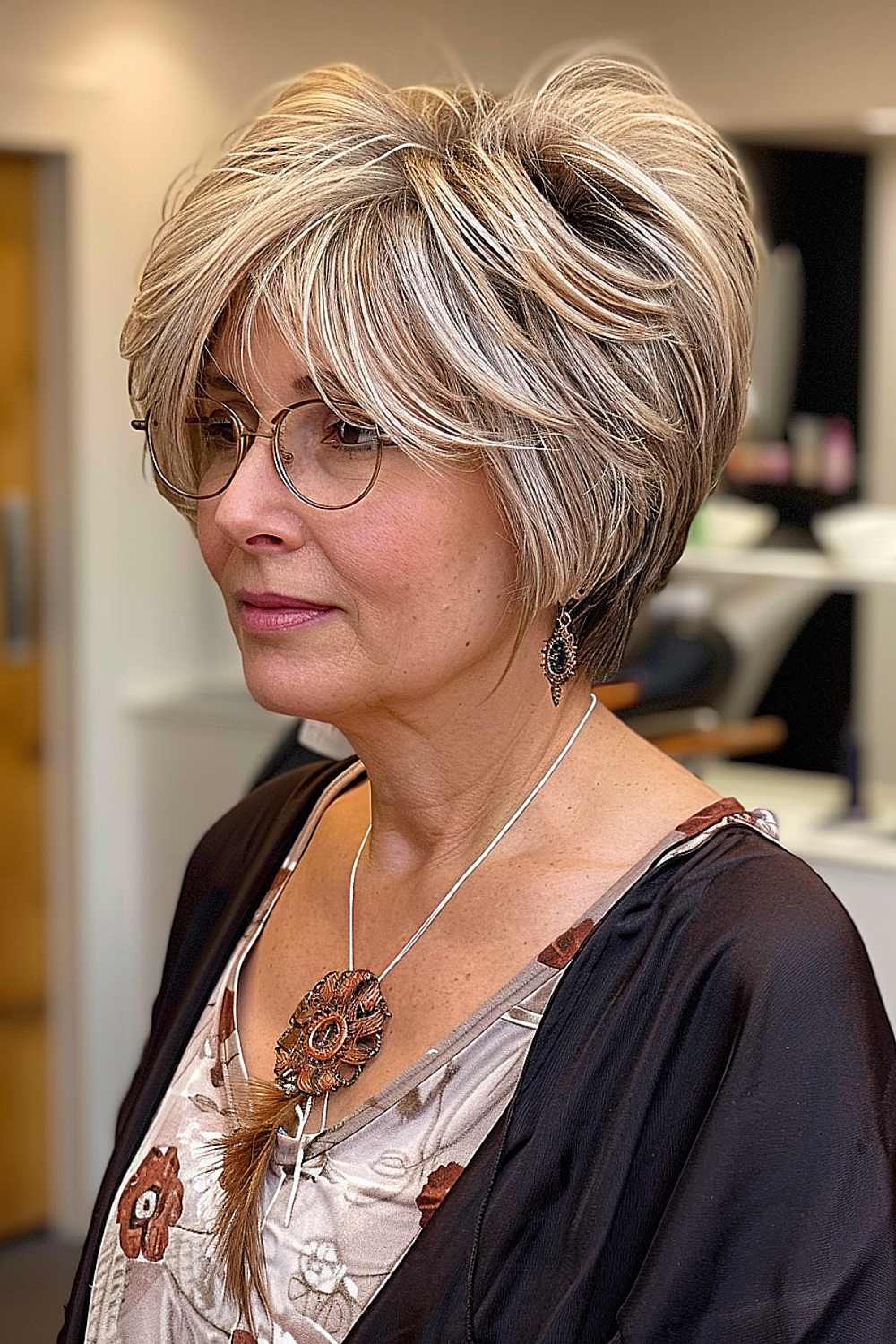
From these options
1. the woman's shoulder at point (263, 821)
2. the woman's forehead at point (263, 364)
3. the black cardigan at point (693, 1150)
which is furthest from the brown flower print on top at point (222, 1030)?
the woman's forehead at point (263, 364)

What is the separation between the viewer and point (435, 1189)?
1.04 m

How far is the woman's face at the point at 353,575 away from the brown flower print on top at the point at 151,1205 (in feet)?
1.19

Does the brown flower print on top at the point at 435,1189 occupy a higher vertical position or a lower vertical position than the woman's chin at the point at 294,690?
lower

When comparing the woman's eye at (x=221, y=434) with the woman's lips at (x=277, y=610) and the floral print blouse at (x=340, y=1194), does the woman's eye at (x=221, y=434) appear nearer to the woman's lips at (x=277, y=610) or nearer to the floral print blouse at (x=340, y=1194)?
the woman's lips at (x=277, y=610)

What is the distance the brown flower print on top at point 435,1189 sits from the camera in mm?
1034

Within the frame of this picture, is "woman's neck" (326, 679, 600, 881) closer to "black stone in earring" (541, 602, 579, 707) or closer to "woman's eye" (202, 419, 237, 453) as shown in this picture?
"black stone in earring" (541, 602, 579, 707)

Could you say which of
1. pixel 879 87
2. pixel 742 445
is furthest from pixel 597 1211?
pixel 742 445

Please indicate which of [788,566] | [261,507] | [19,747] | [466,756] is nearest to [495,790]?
[466,756]

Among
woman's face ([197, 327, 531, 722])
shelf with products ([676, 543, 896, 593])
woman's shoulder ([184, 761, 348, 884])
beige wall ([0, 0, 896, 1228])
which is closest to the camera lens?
woman's face ([197, 327, 531, 722])

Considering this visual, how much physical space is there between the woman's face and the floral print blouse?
20 cm

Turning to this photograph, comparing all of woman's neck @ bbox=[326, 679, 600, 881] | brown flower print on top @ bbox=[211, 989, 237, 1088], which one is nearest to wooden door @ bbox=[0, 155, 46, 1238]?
brown flower print on top @ bbox=[211, 989, 237, 1088]

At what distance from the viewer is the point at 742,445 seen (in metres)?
4.41

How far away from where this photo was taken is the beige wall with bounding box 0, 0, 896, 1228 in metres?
3.43

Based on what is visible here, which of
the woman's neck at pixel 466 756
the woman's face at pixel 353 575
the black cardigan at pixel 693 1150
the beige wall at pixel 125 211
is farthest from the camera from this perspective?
the beige wall at pixel 125 211
